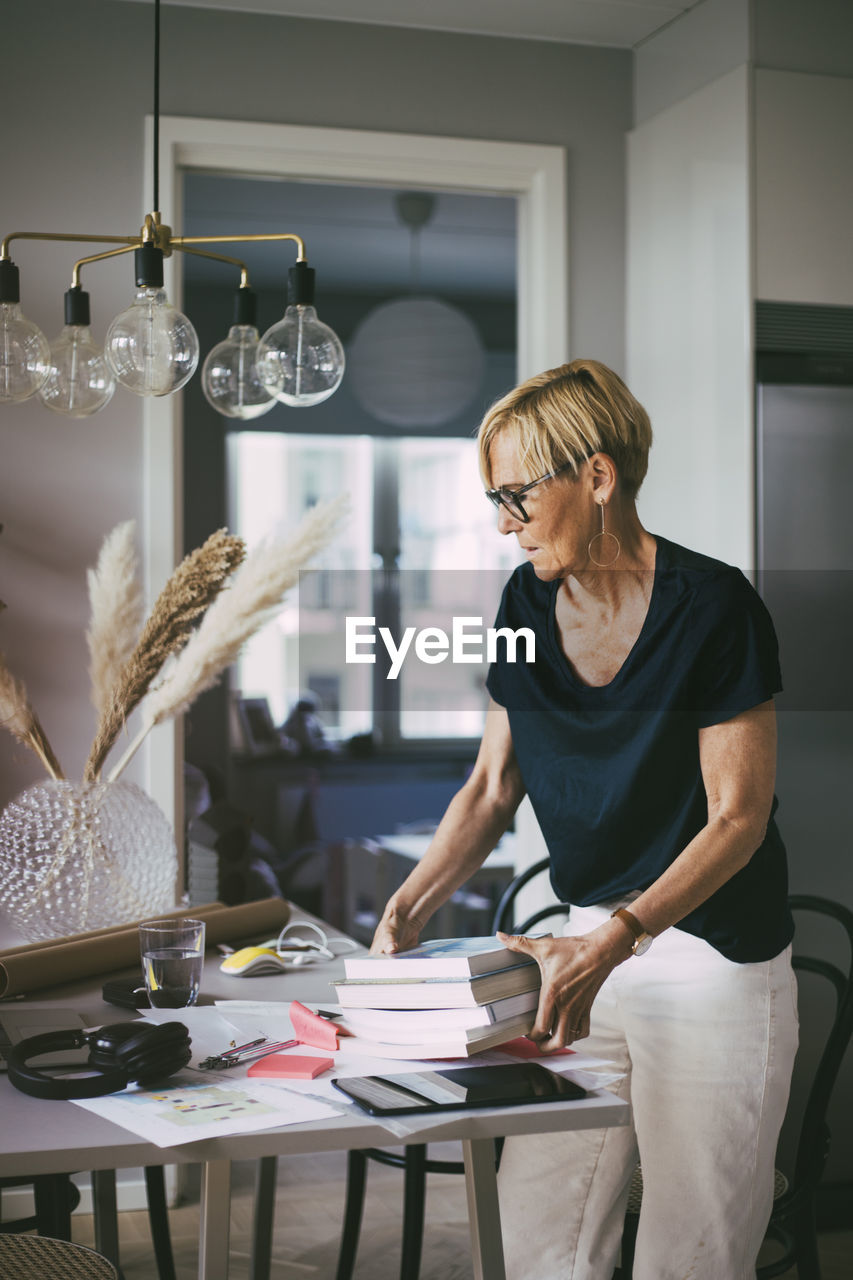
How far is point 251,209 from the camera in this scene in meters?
5.19

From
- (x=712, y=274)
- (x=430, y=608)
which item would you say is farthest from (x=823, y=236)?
(x=430, y=608)

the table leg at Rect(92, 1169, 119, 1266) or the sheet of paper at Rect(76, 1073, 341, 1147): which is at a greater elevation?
the sheet of paper at Rect(76, 1073, 341, 1147)

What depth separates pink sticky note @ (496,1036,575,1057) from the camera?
4.93ft

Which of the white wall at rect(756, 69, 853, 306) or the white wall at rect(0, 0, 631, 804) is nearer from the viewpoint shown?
the white wall at rect(756, 69, 853, 306)

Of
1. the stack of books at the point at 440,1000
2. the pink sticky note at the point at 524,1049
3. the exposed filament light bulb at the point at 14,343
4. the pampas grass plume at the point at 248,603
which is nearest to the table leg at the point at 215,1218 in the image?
the stack of books at the point at 440,1000

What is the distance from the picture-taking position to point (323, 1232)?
9.43 feet

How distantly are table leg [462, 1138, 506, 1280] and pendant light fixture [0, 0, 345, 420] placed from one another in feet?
3.63

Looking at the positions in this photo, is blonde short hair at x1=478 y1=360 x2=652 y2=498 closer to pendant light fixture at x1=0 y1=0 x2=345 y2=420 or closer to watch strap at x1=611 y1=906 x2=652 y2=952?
pendant light fixture at x1=0 y1=0 x2=345 y2=420

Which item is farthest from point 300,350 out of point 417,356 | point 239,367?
point 417,356

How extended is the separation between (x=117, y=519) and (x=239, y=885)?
1.07 metres

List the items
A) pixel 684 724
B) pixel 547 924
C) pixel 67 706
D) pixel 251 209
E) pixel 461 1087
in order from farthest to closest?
pixel 251 209, pixel 547 924, pixel 67 706, pixel 684 724, pixel 461 1087

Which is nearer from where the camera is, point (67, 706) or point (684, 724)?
point (684, 724)

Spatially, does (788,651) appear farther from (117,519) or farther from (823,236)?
(117,519)

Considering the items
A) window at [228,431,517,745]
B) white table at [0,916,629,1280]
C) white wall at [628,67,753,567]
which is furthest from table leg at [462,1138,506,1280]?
window at [228,431,517,745]
